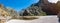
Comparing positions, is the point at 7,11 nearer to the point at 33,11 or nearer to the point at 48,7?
the point at 33,11

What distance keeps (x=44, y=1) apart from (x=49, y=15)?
339 mm

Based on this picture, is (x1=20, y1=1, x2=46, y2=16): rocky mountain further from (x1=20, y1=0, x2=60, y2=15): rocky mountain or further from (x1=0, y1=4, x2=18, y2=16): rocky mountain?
(x1=0, y1=4, x2=18, y2=16): rocky mountain

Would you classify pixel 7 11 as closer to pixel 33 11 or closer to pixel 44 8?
pixel 33 11

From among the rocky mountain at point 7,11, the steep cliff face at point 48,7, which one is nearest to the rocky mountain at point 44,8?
the steep cliff face at point 48,7

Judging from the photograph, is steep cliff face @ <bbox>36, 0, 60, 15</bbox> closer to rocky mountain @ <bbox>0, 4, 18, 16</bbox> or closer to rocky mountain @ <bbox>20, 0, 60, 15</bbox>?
rocky mountain @ <bbox>20, 0, 60, 15</bbox>

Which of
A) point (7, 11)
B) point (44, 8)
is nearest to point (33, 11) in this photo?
point (44, 8)

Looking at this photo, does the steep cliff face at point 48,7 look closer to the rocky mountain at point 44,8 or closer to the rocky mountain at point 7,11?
the rocky mountain at point 44,8

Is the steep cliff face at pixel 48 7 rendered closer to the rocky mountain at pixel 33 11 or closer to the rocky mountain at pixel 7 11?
the rocky mountain at pixel 33 11

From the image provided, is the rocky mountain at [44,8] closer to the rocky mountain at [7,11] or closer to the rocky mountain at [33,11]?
the rocky mountain at [33,11]

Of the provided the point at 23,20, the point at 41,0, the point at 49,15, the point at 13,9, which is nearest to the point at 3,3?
the point at 13,9

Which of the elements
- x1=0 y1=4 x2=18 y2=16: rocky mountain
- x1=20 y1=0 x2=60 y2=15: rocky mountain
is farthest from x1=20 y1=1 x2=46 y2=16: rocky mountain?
x1=0 y1=4 x2=18 y2=16: rocky mountain

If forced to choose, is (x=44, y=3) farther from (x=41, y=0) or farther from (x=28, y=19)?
(x=28, y=19)

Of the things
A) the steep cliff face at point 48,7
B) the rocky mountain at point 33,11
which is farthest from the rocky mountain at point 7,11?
the steep cliff face at point 48,7

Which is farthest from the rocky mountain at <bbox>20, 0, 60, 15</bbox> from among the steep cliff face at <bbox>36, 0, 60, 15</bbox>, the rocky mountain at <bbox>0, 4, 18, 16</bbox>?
the rocky mountain at <bbox>0, 4, 18, 16</bbox>
